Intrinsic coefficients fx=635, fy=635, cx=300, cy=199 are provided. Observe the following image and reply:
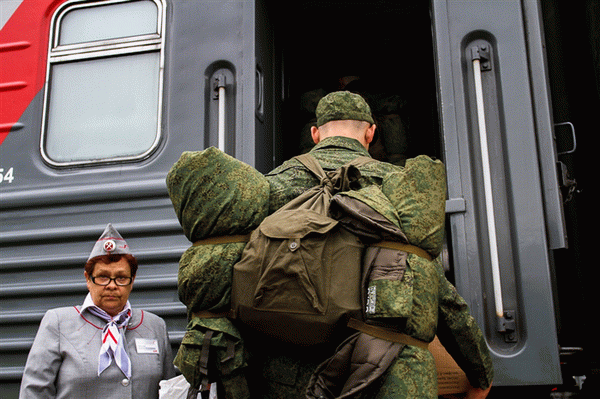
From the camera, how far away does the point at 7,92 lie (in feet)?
9.12

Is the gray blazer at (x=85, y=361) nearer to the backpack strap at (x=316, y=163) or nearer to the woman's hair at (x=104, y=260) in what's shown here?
the woman's hair at (x=104, y=260)

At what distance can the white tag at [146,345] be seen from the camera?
7.18 feet

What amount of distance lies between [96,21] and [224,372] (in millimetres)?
1797

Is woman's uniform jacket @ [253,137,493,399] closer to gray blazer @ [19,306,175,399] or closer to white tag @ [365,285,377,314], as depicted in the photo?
white tag @ [365,285,377,314]

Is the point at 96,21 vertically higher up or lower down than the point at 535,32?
higher up

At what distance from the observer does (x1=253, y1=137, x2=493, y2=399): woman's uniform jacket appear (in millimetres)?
1464

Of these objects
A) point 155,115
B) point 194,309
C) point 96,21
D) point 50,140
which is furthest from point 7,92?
point 194,309

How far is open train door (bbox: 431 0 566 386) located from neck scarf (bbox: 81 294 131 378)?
1.15m

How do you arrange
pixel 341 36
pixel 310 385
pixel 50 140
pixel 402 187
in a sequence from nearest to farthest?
pixel 310 385 < pixel 402 187 < pixel 50 140 < pixel 341 36

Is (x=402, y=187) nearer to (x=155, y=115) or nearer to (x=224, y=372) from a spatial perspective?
(x=224, y=372)

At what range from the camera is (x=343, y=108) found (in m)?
2.03

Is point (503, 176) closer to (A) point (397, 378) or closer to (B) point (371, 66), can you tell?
(A) point (397, 378)

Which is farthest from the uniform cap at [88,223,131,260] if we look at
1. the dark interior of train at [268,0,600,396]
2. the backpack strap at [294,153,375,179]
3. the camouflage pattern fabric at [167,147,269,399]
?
the dark interior of train at [268,0,600,396]

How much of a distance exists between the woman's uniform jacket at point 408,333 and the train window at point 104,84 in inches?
37.6
